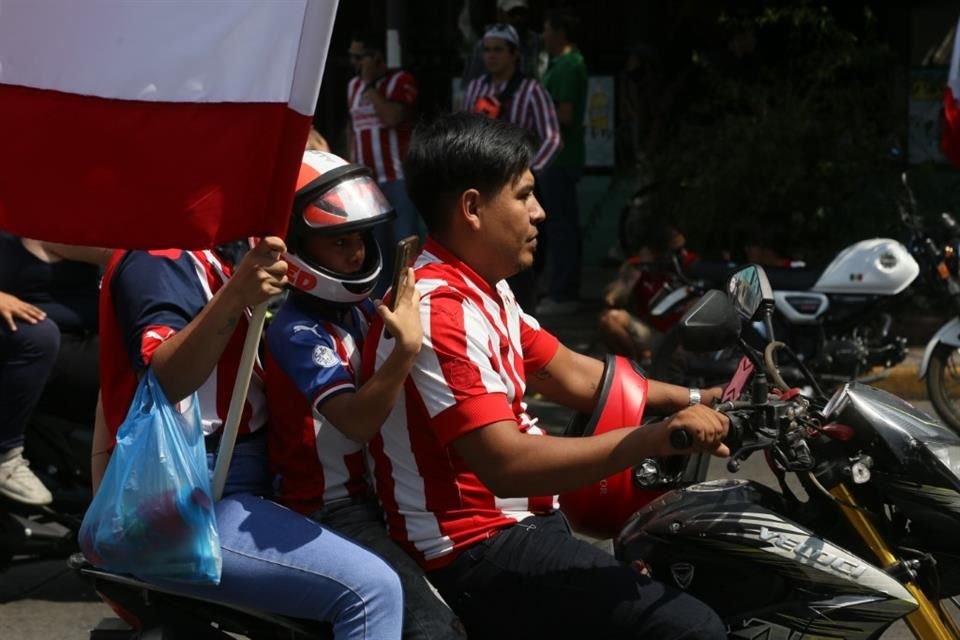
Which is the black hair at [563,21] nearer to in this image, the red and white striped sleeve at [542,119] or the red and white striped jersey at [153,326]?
the red and white striped sleeve at [542,119]

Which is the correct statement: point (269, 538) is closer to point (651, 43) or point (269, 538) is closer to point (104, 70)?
point (104, 70)

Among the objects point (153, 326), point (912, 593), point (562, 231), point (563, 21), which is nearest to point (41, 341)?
point (153, 326)

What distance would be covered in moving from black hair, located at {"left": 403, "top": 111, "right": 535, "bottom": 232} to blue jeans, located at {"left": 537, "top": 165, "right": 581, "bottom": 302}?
7.17 m

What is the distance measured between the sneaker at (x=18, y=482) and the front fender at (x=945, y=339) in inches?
169

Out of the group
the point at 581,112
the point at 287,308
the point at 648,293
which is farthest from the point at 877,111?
the point at 287,308

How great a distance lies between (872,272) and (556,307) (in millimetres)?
3247

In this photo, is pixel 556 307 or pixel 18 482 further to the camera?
pixel 556 307

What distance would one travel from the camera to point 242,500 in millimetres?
3037

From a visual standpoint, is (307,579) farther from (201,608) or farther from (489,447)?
(489,447)

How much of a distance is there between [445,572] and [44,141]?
1.07 metres

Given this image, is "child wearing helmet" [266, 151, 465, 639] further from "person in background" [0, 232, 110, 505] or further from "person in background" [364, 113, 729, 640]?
"person in background" [0, 232, 110, 505]

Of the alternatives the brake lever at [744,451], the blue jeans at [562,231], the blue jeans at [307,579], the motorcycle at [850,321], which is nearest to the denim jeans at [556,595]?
the blue jeans at [307,579]

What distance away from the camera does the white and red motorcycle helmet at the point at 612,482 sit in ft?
9.68

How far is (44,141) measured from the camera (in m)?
2.96
